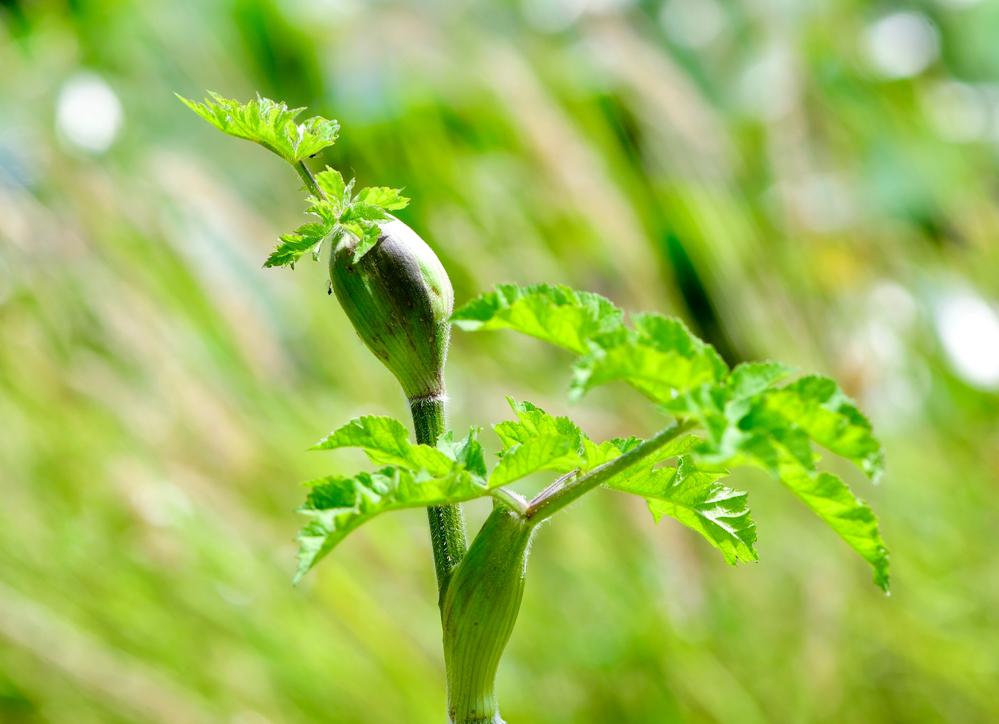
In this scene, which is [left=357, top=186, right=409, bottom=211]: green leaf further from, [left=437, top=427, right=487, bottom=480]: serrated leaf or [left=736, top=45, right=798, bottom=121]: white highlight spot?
[left=736, top=45, right=798, bottom=121]: white highlight spot

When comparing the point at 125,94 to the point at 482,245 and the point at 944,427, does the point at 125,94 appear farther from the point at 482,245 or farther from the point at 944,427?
the point at 944,427

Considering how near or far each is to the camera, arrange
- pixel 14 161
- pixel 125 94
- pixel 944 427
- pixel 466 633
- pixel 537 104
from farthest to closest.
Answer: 1. pixel 125 94
2. pixel 14 161
3. pixel 944 427
4. pixel 537 104
5. pixel 466 633

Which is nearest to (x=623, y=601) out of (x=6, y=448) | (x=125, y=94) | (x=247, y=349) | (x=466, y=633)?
(x=247, y=349)

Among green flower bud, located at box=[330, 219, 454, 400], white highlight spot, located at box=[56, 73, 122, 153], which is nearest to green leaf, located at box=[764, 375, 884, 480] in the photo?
green flower bud, located at box=[330, 219, 454, 400]

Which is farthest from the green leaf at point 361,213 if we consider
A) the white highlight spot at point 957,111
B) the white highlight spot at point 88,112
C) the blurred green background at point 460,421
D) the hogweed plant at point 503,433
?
the white highlight spot at point 957,111

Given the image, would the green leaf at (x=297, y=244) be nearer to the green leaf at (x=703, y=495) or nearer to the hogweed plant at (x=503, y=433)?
the hogweed plant at (x=503, y=433)

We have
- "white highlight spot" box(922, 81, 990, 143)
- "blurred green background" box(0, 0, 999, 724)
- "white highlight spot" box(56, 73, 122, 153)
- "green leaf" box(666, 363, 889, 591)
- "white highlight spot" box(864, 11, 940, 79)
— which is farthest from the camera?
"white highlight spot" box(864, 11, 940, 79)

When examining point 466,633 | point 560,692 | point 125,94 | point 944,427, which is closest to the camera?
point 466,633

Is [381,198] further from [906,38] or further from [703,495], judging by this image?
[906,38]
